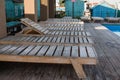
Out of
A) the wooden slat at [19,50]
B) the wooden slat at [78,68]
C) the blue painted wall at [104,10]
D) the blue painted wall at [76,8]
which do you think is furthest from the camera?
the blue painted wall at [76,8]

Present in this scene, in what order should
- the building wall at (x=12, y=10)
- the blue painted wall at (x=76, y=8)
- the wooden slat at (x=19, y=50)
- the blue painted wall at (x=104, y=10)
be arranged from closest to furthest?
1. the wooden slat at (x=19, y=50)
2. the building wall at (x=12, y=10)
3. the blue painted wall at (x=104, y=10)
4. the blue painted wall at (x=76, y=8)

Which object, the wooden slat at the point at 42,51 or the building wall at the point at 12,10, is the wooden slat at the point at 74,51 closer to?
the wooden slat at the point at 42,51

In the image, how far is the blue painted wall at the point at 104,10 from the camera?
57.4 ft

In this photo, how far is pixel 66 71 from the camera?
3623 mm

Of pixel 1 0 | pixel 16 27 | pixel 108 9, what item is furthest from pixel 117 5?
pixel 1 0

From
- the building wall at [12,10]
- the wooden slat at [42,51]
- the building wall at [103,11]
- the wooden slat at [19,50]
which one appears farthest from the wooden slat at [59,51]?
the building wall at [103,11]

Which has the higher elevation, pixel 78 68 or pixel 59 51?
pixel 59 51

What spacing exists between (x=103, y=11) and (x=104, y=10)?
0.12m

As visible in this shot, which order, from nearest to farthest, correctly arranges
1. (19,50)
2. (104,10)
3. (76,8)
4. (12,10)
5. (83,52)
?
(83,52), (19,50), (12,10), (104,10), (76,8)

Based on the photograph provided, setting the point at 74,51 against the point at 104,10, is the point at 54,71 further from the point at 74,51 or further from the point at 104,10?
the point at 104,10

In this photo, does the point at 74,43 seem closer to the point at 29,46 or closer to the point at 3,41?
the point at 29,46

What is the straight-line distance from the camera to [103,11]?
1752cm

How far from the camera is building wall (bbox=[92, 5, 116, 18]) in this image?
17.5 m

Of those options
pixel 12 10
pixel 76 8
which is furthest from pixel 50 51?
pixel 76 8
